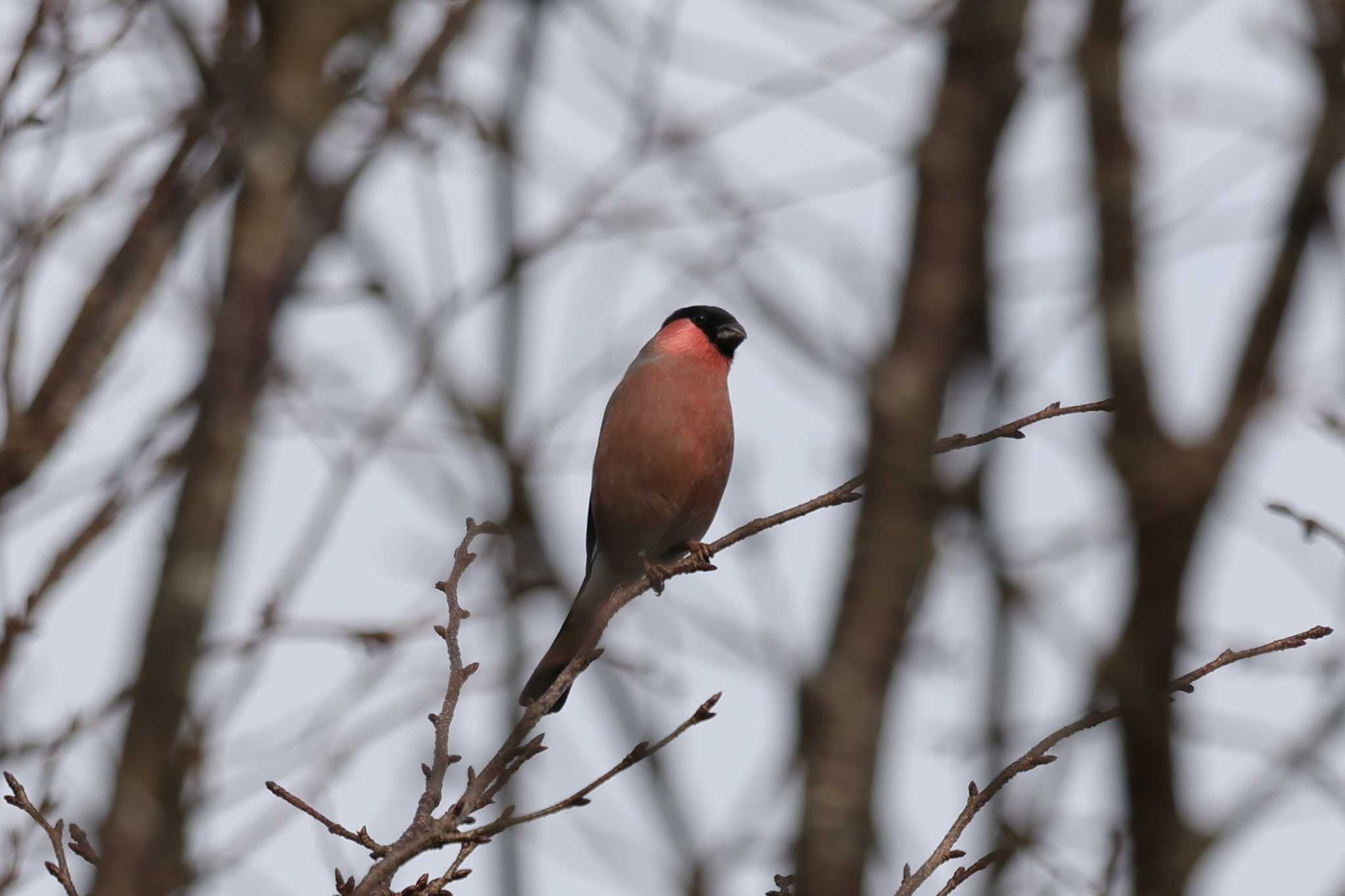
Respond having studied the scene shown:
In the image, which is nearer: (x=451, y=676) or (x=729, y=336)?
(x=451, y=676)

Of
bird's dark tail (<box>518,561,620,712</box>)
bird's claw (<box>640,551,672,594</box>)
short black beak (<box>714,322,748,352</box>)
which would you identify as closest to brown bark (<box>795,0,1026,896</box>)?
bird's claw (<box>640,551,672,594</box>)

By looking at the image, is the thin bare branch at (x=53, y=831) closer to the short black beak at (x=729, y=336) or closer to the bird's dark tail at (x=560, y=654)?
the bird's dark tail at (x=560, y=654)

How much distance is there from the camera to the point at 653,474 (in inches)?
206

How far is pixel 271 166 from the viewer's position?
14.7 ft

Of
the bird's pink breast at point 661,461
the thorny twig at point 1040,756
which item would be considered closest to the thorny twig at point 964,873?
the thorny twig at point 1040,756

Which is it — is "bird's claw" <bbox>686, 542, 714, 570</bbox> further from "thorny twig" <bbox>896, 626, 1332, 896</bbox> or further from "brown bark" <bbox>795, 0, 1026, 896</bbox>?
"thorny twig" <bbox>896, 626, 1332, 896</bbox>

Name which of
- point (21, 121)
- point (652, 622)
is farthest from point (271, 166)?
point (652, 622)

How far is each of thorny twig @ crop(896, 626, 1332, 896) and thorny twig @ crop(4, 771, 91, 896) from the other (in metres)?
1.26

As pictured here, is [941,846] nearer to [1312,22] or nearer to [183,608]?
[183,608]

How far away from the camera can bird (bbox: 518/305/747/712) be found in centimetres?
521

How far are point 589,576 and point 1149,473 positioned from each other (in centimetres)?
241

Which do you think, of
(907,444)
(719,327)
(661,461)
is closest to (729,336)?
(719,327)

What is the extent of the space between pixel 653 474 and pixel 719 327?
0.90 meters

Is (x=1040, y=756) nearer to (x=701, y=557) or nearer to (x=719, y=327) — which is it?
(x=701, y=557)
